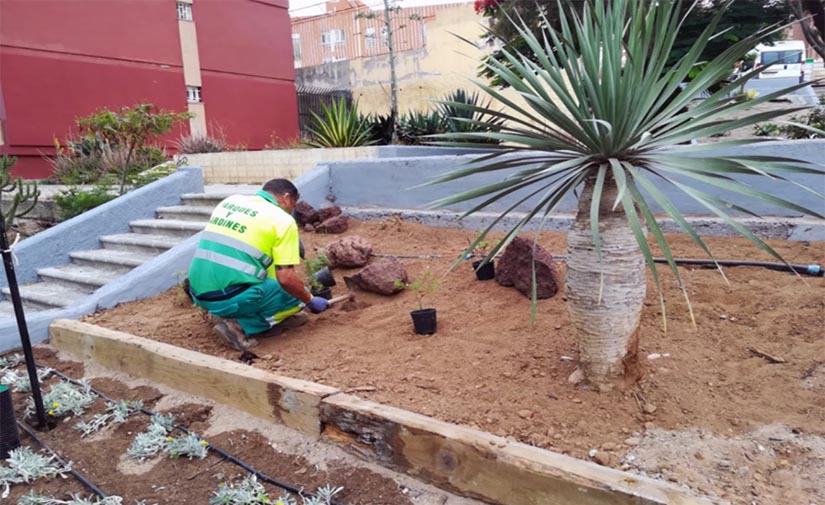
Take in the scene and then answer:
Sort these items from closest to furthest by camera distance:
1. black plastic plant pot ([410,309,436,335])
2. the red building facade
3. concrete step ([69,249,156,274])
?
1. black plastic plant pot ([410,309,436,335])
2. concrete step ([69,249,156,274])
3. the red building facade

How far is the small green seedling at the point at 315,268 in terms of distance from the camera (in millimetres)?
4645

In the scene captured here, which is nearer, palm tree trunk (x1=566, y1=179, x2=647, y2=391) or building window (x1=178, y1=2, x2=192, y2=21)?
palm tree trunk (x1=566, y1=179, x2=647, y2=391)

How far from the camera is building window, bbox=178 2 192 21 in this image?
1544 cm

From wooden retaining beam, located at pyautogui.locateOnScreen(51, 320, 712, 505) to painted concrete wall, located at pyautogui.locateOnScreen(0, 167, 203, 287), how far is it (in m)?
3.64

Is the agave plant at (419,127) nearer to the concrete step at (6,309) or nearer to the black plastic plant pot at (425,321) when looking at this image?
the black plastic plant pot at (425,321)

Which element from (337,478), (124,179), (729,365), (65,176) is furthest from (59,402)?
(65,176)

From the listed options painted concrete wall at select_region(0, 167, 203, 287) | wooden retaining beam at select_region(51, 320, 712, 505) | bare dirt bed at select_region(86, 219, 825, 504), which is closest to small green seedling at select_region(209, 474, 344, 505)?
wooden retaining beam at select_region(51, 320, 712, 505)

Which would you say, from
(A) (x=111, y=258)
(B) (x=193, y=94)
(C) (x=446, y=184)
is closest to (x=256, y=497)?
(C) (x=446, y=184)

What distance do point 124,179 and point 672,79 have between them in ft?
25.7

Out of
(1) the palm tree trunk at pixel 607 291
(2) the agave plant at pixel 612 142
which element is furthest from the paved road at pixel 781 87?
(1) the palm tree trunk at pixel 607 291

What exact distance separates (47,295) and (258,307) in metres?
3.48

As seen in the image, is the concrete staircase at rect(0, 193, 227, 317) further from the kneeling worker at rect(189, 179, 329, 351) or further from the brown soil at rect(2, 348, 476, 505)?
the brown soil at rect(2, 348, 476, 505)

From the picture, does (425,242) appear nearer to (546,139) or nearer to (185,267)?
(185,267)

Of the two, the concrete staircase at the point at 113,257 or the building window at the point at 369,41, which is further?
the building window at the point at 369,41
